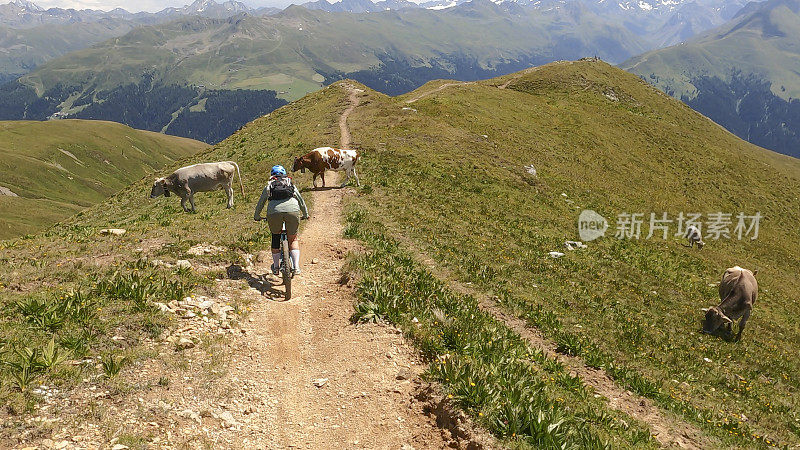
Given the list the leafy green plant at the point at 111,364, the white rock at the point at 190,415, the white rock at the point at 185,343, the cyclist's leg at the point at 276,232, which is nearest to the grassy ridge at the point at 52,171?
the cyclist's leg at the point at 276,232

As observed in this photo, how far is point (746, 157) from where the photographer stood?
6431cm

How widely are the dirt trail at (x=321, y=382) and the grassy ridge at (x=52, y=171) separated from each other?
94463mm

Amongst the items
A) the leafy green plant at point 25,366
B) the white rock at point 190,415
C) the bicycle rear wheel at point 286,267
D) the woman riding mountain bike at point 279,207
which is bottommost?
the white rock at point 190,415

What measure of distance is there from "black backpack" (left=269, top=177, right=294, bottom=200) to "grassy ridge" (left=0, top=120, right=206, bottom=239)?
3656 inches

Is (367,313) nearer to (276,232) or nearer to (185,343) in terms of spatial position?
(276,232)

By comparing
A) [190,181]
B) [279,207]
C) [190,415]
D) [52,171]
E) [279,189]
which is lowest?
[190,415]

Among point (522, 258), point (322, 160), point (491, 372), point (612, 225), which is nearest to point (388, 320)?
point (491, 372)

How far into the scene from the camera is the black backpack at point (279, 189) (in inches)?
480

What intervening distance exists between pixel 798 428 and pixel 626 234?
66.9 ft

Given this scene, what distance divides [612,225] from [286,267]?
92.8 feet

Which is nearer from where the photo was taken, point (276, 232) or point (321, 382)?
point (321, 382)

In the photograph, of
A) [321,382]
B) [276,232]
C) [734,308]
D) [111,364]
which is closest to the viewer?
[111,364]

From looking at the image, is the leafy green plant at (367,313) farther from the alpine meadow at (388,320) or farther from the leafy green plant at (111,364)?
the leafy green plant at (111,364)

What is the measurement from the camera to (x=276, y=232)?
1248cm
